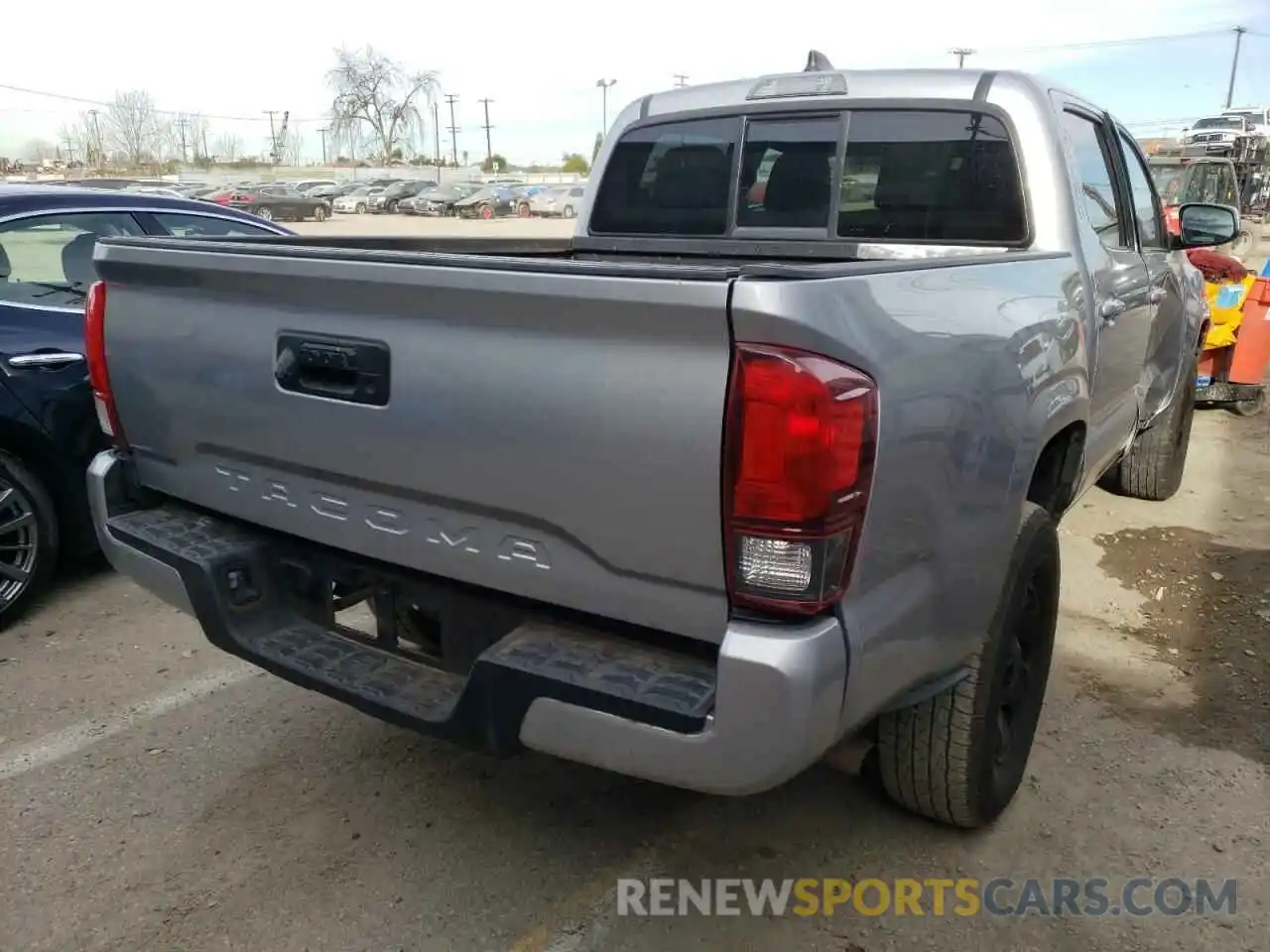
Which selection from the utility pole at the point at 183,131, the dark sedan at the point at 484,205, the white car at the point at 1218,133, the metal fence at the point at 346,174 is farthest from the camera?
the utility pole at the point at 183,131

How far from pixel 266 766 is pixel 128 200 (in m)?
3.02

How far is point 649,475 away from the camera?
1.84 metres

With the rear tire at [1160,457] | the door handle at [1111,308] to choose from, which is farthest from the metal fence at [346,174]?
the door handle at [1111,308]

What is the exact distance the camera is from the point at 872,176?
3.53m

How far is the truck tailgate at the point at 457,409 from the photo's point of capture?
5.96ft

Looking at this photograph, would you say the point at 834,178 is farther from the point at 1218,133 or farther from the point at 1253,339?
the point at 1218,133

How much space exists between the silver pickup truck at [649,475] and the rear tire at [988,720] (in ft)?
0.04

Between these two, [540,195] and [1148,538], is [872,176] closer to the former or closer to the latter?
[1148,538]

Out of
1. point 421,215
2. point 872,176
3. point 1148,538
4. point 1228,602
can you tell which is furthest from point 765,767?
point 421,215

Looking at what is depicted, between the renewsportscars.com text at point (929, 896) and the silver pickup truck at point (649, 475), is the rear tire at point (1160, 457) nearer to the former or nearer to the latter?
the silver pickup truck at point (649, 475)

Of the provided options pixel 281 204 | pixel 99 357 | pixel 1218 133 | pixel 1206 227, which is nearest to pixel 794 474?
pixel 99 357

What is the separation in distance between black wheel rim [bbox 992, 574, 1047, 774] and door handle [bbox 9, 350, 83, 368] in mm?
3723

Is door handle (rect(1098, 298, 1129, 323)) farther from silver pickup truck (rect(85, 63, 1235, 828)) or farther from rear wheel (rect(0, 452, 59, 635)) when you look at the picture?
rear wheel (rect(0, 452, 59, 635))

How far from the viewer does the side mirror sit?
4.45 metres
